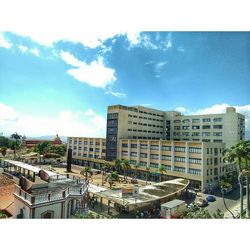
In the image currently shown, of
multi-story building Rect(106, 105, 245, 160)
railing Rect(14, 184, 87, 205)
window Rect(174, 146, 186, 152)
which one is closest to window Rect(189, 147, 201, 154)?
window Rect(174, 146, 186, 152)

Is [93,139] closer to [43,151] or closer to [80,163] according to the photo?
[80,163]

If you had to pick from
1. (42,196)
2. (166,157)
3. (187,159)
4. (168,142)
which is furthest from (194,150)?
(42,196)

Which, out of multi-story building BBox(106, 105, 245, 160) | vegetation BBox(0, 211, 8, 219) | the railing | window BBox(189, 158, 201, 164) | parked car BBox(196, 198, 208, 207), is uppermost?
multi-story building BBox(106, 105, 245, 160)

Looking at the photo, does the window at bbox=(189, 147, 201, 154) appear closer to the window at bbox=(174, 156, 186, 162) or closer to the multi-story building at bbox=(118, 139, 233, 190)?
the multi-story building at bbox=(118, 139, 233, 190)

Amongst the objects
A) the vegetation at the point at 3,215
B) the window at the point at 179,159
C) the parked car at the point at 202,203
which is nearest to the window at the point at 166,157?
the window at the point at 179,159

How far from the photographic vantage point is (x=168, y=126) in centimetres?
5194

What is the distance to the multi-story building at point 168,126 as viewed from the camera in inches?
1635

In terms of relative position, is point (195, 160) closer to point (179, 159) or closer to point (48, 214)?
point (179, 159)

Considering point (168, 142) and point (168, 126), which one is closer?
point (168, 142)

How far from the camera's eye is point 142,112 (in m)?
46.5

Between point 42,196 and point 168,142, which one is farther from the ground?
point 168,142

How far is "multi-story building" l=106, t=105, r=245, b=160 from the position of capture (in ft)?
136

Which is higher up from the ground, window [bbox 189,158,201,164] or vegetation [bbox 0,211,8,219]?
window [bbox 189,158,201,164]

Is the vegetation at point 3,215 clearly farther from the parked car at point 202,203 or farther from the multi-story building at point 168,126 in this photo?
the multi-story building at point 168,126
